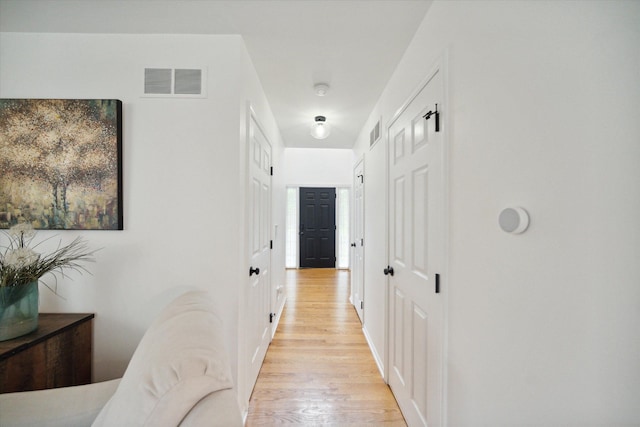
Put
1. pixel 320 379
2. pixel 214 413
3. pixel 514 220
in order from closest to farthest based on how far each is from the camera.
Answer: pixel 214 413 → pixel 514 220 → pixel 320 379

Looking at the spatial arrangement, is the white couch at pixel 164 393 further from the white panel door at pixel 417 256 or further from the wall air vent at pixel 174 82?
the wall air vent at pixel 174 82

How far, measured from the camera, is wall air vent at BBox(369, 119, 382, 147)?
2379 mm

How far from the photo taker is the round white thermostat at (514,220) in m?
0.75

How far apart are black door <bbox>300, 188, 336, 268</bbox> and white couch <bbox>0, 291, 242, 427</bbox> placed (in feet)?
16.4

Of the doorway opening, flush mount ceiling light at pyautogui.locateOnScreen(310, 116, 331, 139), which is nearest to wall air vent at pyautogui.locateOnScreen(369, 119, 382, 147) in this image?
flush mount ceiling light at pyautogui.locateOnScreen(310, 116, 331, 139)

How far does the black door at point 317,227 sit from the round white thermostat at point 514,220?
205 inches

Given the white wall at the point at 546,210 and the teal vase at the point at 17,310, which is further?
the teal vase at the point at 17,310

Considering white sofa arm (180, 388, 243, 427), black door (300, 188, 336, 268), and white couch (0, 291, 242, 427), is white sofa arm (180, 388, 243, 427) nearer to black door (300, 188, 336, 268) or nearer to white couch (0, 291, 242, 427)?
white couch (0, 291, 242, 427)

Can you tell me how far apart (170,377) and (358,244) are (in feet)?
9.47

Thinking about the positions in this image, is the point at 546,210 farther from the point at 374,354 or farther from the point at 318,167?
the point at 318,167

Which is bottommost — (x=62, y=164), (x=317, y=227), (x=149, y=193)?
(x=317, y=227)

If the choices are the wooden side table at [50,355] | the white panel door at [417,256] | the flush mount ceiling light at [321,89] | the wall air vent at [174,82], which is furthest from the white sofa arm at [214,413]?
the flush mount ceiling light at [321,89]

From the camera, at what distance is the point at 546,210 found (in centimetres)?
70

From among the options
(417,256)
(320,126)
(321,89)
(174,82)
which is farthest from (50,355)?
(320,126)
